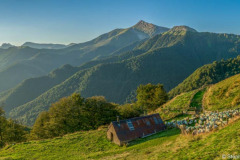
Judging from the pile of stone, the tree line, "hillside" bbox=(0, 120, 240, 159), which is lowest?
the pile of stone

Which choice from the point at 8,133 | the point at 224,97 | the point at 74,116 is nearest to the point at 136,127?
the point at 224,97

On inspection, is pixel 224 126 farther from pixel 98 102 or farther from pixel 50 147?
pixel 98 102

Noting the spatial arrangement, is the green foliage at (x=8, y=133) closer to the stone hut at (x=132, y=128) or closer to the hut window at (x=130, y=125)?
the stone hut at (x=132, y=128)

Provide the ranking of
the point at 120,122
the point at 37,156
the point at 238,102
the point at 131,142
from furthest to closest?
the point at 238,102 → the point at 120,122 → the point at 131,142 → the point at 37,156

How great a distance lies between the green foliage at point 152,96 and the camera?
8281 cm

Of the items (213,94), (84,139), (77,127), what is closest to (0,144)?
(77,127)

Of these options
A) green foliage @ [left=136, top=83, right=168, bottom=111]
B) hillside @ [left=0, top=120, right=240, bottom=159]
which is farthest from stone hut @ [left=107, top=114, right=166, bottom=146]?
green foliage @ [left=136, top=83, right=168, bottom=111]

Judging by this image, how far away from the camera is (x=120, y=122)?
43406mm

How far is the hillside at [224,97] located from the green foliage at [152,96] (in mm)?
23309

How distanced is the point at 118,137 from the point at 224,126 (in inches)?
802

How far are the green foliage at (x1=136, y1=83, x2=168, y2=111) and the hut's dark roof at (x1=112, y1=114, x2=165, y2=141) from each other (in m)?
35.3

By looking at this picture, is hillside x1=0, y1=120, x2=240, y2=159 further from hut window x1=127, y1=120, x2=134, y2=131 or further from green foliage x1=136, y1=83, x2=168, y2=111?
green foliage x1=136, y1=83, x2=168, y2=111

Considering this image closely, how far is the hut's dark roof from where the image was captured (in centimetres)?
4147

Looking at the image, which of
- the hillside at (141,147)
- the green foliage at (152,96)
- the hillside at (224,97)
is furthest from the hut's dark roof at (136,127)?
the green foliage at (152,96)
